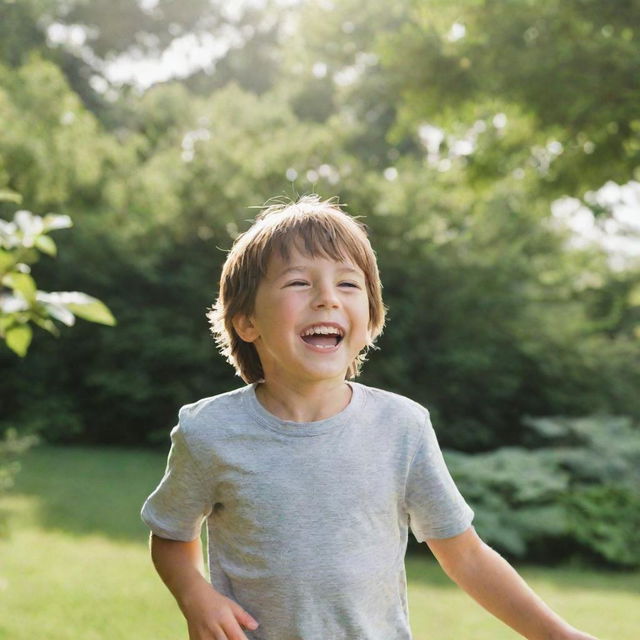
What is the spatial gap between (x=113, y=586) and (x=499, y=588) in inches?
194

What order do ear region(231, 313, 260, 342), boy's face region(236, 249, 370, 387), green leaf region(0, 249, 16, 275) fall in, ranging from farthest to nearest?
green leaf region(0, 249, 16, 275), ear region(231, 313, 260, 342), boy's face region(236, 249, 370, 387)

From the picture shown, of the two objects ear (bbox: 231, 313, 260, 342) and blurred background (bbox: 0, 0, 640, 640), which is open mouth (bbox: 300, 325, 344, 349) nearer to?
ear (bbox: 231, 313, 260, 342)

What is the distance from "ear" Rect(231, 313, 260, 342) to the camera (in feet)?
5.61

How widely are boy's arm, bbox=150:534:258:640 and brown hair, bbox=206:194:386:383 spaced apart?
0.35 metres

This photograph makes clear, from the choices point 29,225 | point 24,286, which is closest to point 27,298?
point 24,286

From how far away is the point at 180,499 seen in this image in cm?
158

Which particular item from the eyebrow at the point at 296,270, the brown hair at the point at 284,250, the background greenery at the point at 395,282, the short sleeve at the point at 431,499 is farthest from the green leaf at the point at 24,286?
the background greenery at the point at 395,282

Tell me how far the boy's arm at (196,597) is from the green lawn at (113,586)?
3.55m

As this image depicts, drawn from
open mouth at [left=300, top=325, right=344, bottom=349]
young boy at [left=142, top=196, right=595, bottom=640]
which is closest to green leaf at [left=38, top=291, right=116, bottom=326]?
young boy at [left=142, top=196, right=595, bottom=640]

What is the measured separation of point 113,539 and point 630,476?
15.3 feet

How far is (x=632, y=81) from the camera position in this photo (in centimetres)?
580

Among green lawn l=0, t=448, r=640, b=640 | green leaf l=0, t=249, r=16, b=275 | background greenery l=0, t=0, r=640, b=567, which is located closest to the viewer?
green leaf l=0, t=249, r=16, b=275

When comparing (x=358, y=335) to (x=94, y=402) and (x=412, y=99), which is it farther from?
(x=94, y=402)

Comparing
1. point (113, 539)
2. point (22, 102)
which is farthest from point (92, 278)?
point (113, 539)
